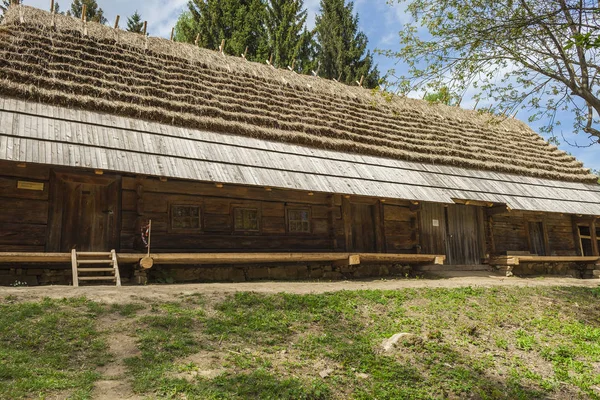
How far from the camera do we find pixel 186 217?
1069 centimetres

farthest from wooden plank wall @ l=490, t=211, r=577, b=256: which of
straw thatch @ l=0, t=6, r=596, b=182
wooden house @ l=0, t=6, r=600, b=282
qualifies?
straw thatch @ l=0, t=6, r=596, b=182

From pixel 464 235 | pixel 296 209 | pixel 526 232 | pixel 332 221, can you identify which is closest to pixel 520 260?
pixel 464 235

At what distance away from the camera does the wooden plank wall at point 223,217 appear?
33.2 ft

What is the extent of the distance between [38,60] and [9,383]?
862cm

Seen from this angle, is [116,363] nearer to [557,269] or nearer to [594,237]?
Result: [557,269]

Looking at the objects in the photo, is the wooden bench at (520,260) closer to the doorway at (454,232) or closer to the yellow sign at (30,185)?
the doorway at (454,232)

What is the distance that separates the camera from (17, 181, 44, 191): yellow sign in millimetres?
9023

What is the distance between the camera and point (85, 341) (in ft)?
16.9

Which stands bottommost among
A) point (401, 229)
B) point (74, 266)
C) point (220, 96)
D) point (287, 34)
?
point (74, 266)

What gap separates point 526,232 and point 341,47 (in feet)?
56.1

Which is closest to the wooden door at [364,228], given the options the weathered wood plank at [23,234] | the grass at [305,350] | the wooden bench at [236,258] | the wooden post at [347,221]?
the wooden post at [347,221]

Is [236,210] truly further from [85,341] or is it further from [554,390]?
[554,390]

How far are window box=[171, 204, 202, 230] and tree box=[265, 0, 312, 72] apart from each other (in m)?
17.0

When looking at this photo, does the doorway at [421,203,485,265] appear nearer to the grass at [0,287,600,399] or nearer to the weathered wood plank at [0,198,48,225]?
the grass at [0,287,600,399]
